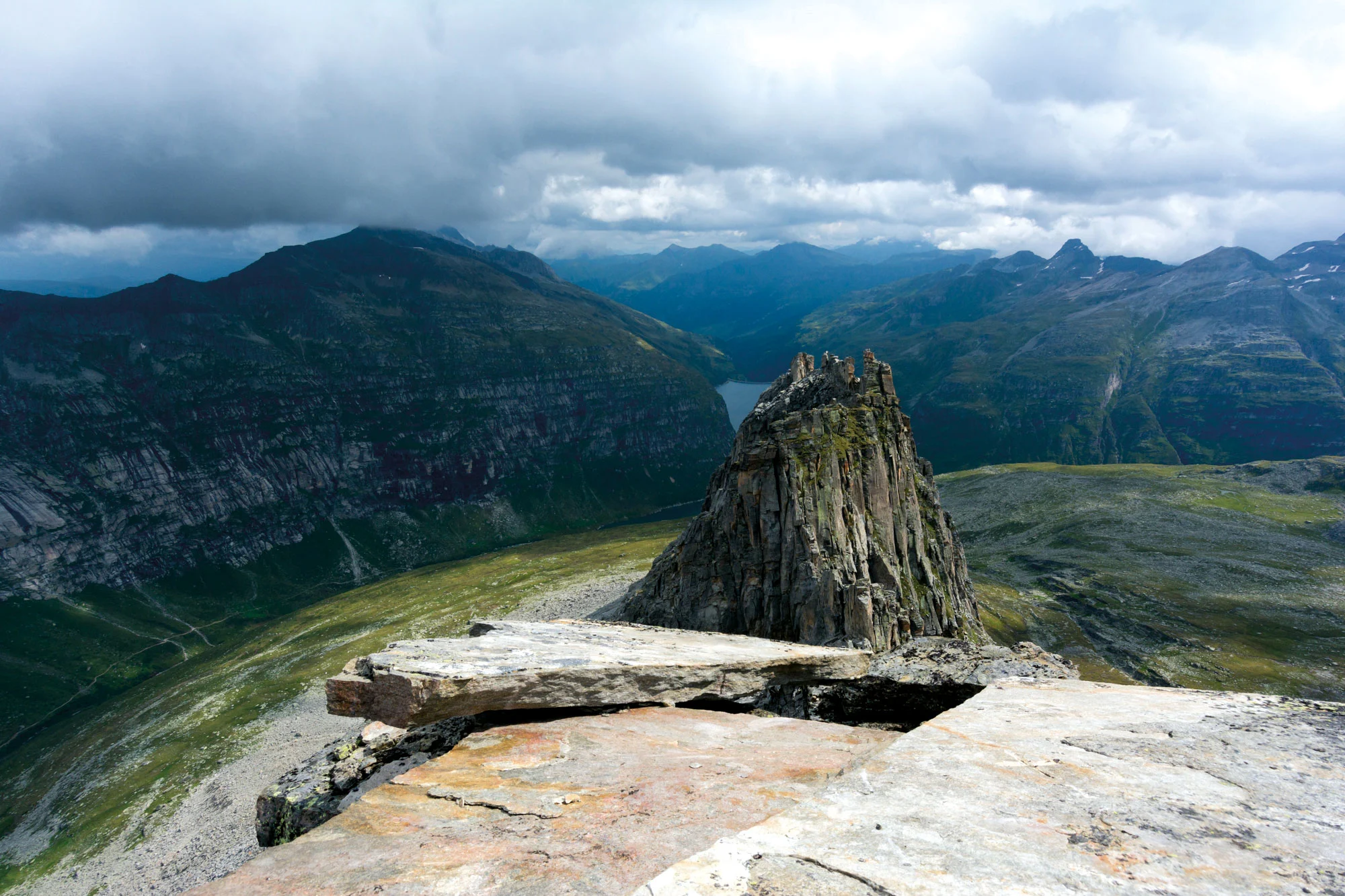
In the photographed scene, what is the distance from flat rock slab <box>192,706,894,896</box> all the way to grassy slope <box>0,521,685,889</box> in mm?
95601

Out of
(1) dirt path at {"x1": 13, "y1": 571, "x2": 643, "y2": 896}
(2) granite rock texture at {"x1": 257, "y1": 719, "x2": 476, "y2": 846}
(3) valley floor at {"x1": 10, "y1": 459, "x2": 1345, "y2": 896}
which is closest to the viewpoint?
(2) granite rock texture at {"x1": 257, "y1": 719, "x2": 476, "y2": 846}

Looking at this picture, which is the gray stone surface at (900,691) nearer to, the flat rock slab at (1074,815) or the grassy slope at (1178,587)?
the flat rock slab at (1074,815)

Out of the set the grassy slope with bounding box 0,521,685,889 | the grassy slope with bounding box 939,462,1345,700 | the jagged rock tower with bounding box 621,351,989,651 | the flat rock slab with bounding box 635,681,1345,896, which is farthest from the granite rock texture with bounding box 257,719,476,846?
the grassy slope with bounding box 939,462,1345,700

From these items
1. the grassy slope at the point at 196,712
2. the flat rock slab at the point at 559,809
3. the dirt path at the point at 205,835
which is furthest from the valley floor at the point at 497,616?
the flat rock slab at the point at 559,809

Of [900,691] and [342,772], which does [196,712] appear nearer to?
[342,772]

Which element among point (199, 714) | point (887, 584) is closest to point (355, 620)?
point (199, 714)

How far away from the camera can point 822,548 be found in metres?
49.2

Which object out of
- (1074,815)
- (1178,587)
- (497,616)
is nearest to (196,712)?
(497,616)

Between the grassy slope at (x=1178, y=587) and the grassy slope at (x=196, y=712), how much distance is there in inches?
3390

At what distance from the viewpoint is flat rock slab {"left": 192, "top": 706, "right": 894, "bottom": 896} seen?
868cm

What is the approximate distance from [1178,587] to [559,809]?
16504 cm

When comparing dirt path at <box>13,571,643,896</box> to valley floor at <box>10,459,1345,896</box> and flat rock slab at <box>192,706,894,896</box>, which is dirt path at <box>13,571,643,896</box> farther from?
flat rock slab at <box>192,706,894,896</box>

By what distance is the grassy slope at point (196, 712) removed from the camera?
82.6 metres

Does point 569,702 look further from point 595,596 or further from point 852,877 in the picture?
point 595,596
